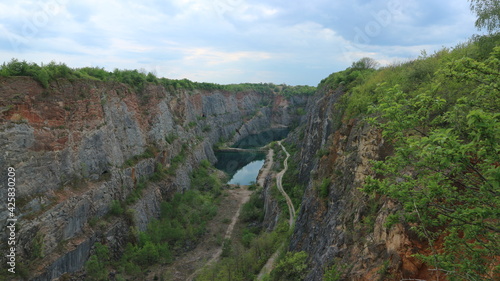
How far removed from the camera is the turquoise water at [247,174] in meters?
54.2

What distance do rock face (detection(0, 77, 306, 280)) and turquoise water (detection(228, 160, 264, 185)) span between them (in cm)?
1671

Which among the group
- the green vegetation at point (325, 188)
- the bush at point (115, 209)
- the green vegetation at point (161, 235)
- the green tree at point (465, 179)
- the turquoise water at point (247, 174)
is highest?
the green tree at point (465, 179)

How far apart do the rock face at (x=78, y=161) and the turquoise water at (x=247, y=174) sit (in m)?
16.7

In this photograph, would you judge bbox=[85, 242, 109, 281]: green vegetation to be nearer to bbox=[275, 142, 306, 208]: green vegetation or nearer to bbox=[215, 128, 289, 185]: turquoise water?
bbox=[275, 142, 306, 208]: green vegetation

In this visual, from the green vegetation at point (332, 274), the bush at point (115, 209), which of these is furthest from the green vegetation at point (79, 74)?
the green vegetation at point (332, 274)

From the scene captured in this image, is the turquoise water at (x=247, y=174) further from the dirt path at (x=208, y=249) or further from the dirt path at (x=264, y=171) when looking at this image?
the dirt path at (x=208, y=249)

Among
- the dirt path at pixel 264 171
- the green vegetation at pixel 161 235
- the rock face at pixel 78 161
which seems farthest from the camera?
the dirt path at pixel 264 171

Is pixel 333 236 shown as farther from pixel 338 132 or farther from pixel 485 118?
pixel 485 118

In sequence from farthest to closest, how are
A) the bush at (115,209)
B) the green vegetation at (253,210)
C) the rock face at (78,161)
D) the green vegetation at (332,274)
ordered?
the green vegetation at (253,210), the bush at (115,209), the rock face at (78,161), the green vegetation at (332,274)

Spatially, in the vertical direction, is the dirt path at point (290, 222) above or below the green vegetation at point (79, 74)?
below

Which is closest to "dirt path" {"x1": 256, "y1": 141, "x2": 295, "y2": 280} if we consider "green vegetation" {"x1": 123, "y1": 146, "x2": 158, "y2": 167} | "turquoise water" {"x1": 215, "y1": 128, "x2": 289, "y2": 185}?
"turquoise water" {"x1": 215, "y1": 128, "x2": 289, "y2": 185}

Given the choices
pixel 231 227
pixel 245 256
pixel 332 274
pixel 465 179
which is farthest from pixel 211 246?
pixel 465 179

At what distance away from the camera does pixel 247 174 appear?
193 ft

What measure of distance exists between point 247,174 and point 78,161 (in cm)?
3917
